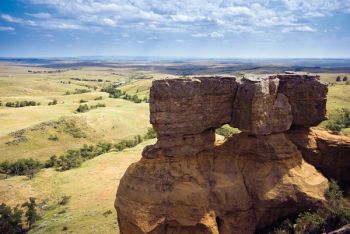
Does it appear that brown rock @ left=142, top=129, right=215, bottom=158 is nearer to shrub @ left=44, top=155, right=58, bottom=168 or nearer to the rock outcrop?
the rock outcrop

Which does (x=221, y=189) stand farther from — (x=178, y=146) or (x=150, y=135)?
(x=150, y=135)

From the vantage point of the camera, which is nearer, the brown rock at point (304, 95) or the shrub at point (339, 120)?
the brown rock at point (304, 95)

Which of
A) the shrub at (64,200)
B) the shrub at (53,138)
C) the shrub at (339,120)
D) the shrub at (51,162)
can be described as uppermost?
the shrub at (339,120)

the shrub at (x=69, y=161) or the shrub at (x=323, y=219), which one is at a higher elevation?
the shrub at (x=323, y=219)

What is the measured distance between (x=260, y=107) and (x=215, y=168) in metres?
4.89

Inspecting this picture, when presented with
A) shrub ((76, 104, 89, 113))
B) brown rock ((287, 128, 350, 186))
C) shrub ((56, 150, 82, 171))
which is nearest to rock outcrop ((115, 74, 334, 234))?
brown rock ((287, 128, 350, 186))

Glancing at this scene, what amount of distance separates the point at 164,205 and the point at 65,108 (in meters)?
91.4

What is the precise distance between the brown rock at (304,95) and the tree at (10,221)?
29.0 m

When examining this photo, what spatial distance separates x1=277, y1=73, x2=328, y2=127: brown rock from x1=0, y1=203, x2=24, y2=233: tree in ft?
95.0

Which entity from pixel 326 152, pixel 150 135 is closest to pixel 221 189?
pixel 326 152

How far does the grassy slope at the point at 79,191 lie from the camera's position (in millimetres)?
36469

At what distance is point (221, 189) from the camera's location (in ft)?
75.6

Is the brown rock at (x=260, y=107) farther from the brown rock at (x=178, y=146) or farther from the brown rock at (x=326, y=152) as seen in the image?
the brown rock at (x=326, y=152)

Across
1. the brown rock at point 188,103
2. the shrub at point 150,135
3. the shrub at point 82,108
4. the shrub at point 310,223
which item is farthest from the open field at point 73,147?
the shrub at point 310,223
